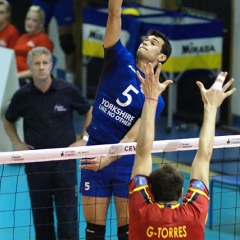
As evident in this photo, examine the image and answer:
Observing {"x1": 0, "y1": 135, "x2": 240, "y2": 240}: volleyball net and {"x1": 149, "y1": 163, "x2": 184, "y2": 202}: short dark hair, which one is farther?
{"x1": 0, "y1": 135, "x2": 240, "y2": 240}: volleyball net

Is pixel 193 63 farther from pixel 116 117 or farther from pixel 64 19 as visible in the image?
pixel 116 117

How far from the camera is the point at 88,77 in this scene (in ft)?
46.3

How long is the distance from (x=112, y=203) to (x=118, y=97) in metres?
3.01

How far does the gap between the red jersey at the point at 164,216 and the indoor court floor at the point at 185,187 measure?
2.42 meters


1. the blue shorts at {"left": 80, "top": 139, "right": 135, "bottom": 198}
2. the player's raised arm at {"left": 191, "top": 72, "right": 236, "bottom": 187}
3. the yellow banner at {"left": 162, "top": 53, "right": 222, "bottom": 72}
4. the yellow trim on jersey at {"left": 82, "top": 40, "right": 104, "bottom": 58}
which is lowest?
the blue shorts at {"left": 80, "top": 139, "right": 135, "bottom": 198}

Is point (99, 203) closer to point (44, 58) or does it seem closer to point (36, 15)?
point (44, 58)

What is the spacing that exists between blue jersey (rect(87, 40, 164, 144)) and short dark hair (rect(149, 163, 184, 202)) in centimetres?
174

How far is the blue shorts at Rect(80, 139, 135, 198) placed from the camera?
5922 mm

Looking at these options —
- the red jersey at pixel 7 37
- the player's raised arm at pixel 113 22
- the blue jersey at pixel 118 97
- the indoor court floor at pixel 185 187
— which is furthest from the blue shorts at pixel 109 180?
the red jersey at pixel 7 37

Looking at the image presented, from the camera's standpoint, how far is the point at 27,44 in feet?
37.1

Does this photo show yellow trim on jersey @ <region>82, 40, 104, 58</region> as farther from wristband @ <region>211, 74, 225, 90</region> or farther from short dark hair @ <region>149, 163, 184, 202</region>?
short dark hair @ <region>149, 163, 184, 202</region>

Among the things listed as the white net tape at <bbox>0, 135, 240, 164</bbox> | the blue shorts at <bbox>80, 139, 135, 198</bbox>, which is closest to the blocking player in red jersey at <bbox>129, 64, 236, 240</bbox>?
the white net tape at <bbox>0, 135, 240, 164</bbox>

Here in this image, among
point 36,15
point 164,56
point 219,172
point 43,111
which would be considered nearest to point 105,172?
point 164,56

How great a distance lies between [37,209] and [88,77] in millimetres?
7307
